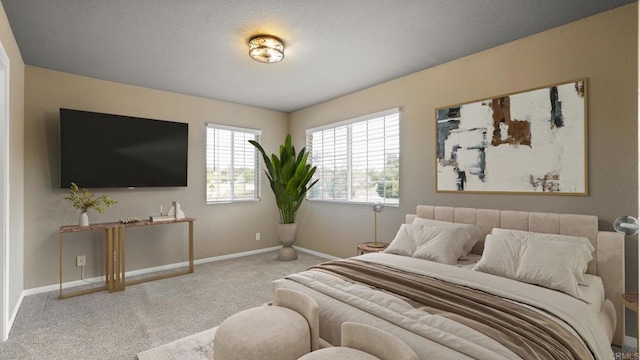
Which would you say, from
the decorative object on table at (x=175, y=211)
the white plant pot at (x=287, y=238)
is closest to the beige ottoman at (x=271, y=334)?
the decorative object on table at (x=175, y=211)

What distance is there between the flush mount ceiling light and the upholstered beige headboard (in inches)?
95.3

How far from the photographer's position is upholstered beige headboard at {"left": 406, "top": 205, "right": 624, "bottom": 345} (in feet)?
7.48

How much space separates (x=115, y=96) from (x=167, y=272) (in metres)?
2.47

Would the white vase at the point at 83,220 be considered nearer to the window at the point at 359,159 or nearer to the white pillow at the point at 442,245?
the window at the point at 359,159

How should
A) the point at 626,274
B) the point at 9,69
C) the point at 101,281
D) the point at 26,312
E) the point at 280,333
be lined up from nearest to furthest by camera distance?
1. the point at 280,333
2. the point at 626,274
3. the point at 9,69
4. the point at 26,312
5. the point at 101,281

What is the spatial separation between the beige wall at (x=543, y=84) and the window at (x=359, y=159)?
0.48 ft

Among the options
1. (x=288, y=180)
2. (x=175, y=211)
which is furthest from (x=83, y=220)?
(x=288, y=180)

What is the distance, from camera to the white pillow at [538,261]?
2.06 m

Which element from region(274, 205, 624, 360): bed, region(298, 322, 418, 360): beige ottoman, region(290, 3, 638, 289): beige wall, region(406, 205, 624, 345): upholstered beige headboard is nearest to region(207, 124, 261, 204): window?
region(290, 3, 638, 289): beige wall

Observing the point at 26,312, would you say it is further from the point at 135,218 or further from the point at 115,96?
the point at 115,96

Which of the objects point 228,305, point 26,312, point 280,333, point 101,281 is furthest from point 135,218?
point 280,333

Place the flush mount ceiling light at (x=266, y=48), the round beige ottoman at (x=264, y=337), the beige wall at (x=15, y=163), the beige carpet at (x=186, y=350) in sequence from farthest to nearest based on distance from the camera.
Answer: the flush mount ceiling light at (x=266, y=48) → the beige wall at (x=15, y=163) → the beige carpet at (x=186, y=350) → the round beige ottoman at (x=264, y=337)

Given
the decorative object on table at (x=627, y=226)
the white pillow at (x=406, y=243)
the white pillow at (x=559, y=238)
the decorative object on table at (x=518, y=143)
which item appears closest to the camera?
the decorative object on table at (x=627, y=226)

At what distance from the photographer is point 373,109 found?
14.2ft
